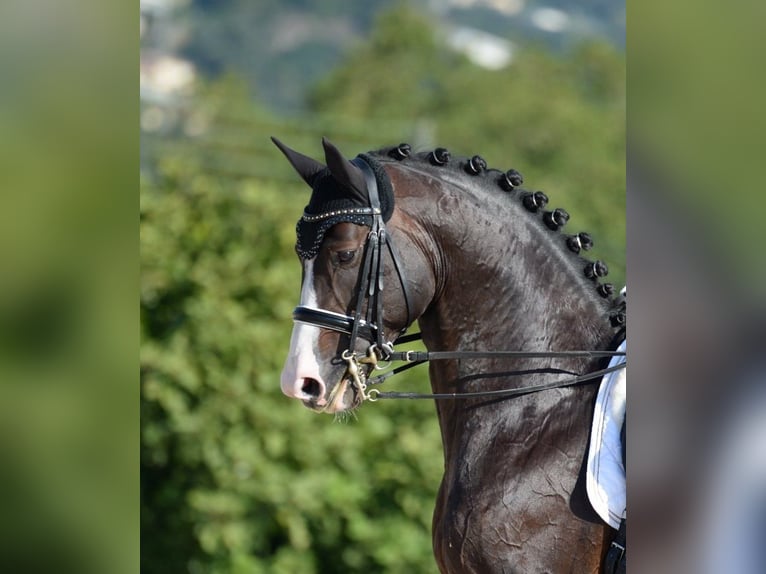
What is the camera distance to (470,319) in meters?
2.57

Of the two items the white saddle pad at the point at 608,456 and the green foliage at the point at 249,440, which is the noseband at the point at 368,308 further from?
the green foliage at the point at 249,440

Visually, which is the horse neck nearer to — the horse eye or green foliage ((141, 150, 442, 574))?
the horse eye

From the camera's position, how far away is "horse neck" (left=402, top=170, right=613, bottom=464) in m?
2.54

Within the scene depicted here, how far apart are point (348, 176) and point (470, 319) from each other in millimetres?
518

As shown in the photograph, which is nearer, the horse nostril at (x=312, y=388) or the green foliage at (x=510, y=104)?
the horse nostril at (x=312, y=388)

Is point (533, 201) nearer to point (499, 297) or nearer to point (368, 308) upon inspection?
point (499, 297)

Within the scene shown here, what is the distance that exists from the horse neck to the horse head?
93mm

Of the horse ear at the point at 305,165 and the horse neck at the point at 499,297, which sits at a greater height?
the horse ear at the point at 305,165

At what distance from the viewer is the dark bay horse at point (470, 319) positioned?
2418 mm

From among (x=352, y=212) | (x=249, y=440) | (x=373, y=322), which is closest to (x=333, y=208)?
(x=352, y=212)

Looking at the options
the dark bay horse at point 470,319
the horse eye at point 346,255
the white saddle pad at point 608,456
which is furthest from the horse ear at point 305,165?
the white saddle pad at point 608,456
